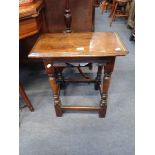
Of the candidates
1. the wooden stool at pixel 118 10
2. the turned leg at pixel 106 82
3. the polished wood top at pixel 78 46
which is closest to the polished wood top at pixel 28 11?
the polished wood top at pixel 78 46

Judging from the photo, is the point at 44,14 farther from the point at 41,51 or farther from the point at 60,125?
the point at 60,125

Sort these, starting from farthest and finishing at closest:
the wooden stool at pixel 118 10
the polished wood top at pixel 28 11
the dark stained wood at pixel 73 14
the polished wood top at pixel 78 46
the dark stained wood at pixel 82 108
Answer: the wooden stool at pixel 118 10
the dark stained wood at pixel 73 14
the dark stained wood at pixel 82 108
the polished wood top at pixel 28 11
the polished wood top at pixel 78 46

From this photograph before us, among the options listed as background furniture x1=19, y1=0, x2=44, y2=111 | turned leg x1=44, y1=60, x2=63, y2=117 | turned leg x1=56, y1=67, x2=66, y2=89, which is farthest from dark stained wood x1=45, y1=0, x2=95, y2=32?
turned leg x1=44, y1=60, x2=63, y2=117

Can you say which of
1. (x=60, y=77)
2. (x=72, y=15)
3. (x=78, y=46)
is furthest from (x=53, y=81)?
(x=72, y=15)

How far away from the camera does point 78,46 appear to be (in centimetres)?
124

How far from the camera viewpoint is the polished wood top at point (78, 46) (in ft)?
3.77

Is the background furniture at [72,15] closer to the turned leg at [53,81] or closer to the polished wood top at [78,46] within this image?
the polished wood top at [78,46]

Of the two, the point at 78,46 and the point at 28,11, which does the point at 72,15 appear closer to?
the point at 28,11

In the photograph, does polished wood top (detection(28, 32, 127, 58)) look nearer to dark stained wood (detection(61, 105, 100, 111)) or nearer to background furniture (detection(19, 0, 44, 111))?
background furniture (detection(19, 0, 44, 111))

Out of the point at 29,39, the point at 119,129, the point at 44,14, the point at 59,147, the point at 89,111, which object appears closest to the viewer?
the point at 59,147

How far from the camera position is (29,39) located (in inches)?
81.9
